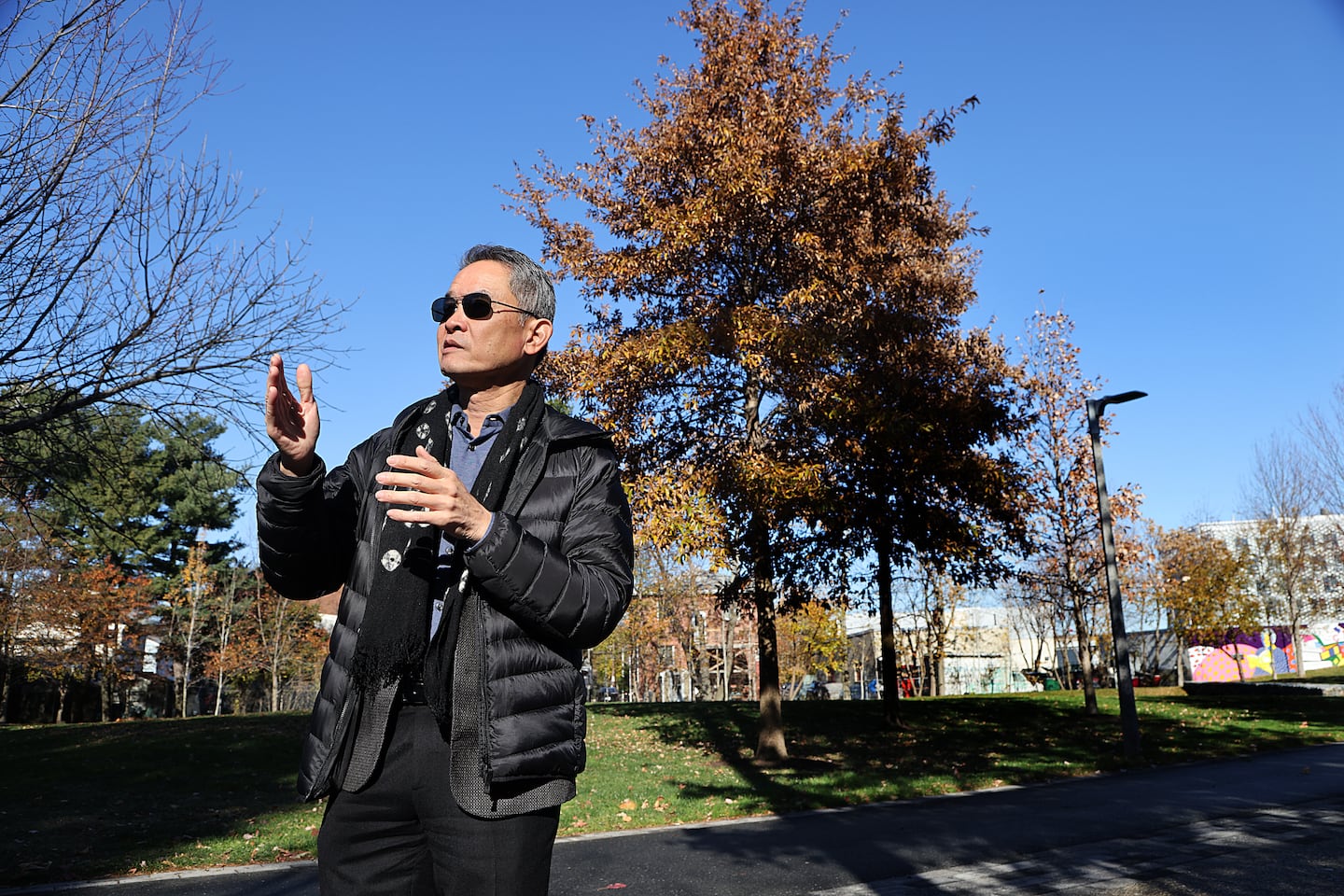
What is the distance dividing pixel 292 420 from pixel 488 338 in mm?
523

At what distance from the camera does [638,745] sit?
51.2 ft

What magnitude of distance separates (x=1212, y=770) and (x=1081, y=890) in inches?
322

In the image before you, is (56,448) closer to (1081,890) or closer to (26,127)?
(26,127)

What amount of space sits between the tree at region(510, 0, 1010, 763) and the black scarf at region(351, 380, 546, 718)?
10.2m

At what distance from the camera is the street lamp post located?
46.6ft

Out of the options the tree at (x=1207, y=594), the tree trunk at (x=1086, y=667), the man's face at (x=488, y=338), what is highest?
the tree at (x=1207, y=594)

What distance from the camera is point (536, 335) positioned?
252 cm

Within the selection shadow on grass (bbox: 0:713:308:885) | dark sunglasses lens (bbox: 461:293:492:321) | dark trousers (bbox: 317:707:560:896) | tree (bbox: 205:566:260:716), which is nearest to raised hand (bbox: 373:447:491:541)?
dark trousers (bbox: 317:707:560:896)

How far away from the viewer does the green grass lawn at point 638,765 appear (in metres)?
8.34

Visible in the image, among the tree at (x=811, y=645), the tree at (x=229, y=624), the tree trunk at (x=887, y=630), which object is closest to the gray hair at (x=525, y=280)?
the tree trunk at (x=887, y=630)

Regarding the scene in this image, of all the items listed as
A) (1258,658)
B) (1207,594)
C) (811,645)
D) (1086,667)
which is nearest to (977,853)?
(1086,667)

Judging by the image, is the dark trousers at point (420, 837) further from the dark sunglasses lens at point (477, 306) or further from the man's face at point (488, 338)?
the dark sunglasses lens at point (477, 306)

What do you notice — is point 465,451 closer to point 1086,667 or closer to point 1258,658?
point 1086,667

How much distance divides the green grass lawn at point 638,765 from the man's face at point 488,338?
6651 millimetres
